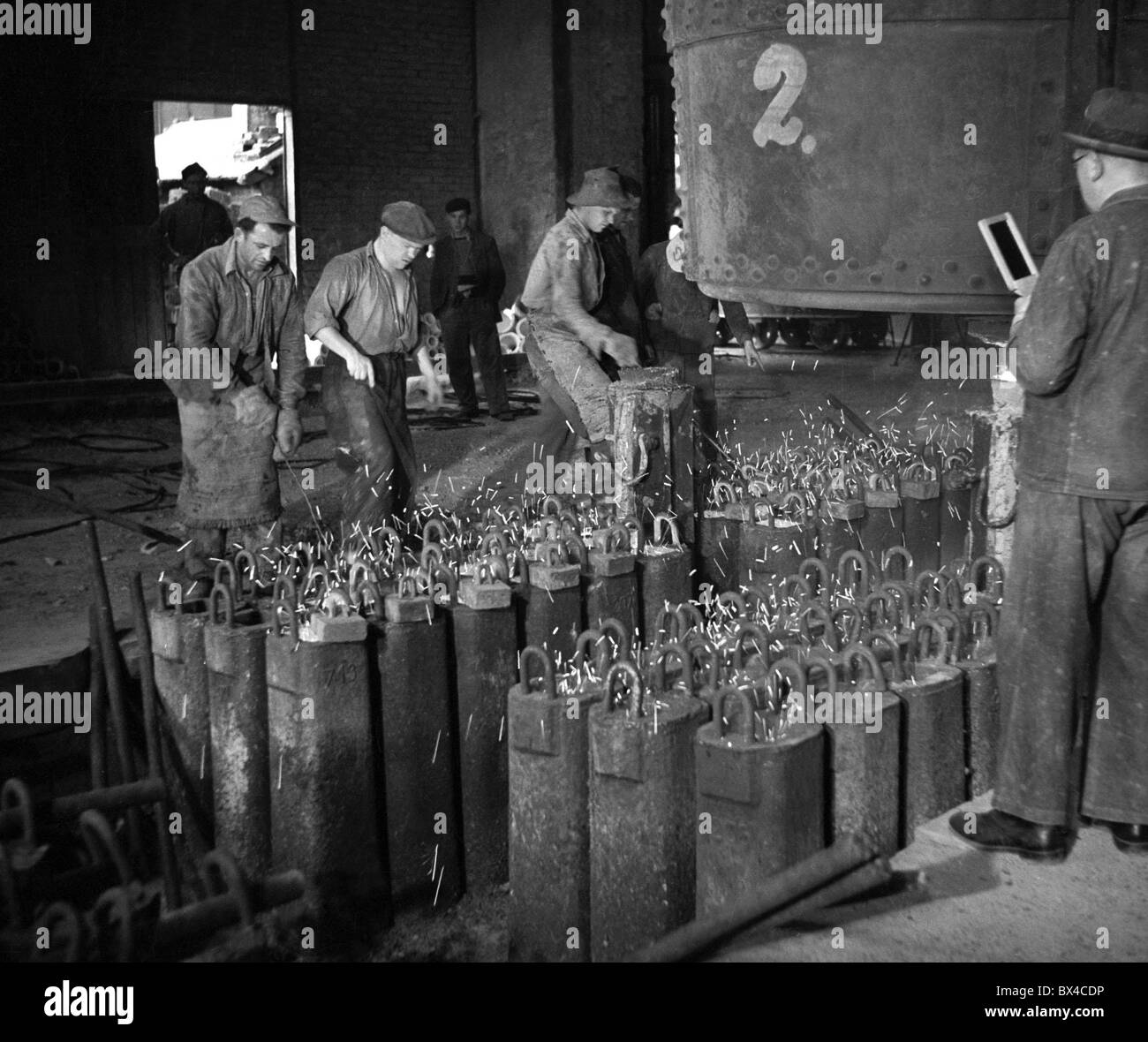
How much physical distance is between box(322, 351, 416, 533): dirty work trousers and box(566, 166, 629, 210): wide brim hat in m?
1.54

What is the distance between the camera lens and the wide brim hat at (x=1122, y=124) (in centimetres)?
358

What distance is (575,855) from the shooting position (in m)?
4.87

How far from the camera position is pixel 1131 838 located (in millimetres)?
3844

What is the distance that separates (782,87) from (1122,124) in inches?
80.5

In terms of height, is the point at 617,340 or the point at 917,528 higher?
the point at 617,340

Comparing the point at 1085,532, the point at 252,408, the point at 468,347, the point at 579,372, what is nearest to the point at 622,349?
the point at 579,372

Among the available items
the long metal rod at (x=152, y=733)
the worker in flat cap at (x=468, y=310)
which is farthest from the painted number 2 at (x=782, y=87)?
the worker in flat cap at (x=468, y=310)

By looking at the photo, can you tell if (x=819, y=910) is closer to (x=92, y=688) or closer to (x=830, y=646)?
(x=830, y=646)

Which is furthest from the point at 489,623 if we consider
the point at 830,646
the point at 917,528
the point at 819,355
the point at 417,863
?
the point at 819,355

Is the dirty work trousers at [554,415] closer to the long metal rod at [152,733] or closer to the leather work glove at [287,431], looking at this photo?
the leather work glove at [287,431]

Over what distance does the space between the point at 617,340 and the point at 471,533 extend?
1.46 m

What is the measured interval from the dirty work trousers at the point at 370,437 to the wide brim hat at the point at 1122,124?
4232 mm

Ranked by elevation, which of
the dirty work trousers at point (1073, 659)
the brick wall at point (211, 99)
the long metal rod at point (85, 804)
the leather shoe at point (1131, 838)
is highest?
the brick wall at point (211, 99)

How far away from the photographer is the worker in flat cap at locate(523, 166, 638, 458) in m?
7.94
